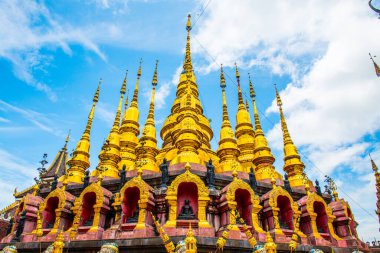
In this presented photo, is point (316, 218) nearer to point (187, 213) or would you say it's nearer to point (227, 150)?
point (227, 150)

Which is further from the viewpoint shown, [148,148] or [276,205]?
[148,148]

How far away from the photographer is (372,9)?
8844mm

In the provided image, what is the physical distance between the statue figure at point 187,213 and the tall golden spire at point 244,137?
1045cm

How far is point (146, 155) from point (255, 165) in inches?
321

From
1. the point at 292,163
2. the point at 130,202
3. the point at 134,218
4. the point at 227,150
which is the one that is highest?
the point at 227,150

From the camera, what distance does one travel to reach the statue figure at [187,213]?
13.1m

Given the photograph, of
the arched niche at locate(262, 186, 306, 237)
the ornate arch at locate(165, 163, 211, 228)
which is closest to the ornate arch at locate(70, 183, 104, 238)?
the ornate arch at locate(165, 163, 211, 228)

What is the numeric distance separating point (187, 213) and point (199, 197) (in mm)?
905

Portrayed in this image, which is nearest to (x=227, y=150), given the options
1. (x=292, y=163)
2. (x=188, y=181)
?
(x=292, y=163)

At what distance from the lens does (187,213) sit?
43.7 feet

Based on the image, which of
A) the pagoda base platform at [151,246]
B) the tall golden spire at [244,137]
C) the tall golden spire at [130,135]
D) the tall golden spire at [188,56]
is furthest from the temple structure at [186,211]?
the tall golden spire at [188,56]

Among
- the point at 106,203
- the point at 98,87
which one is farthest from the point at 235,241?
the point at 98,87

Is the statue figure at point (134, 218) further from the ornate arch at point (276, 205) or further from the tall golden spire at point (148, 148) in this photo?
the ornate arch at point (276, 205)

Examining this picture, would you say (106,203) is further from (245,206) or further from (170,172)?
(245,206)
